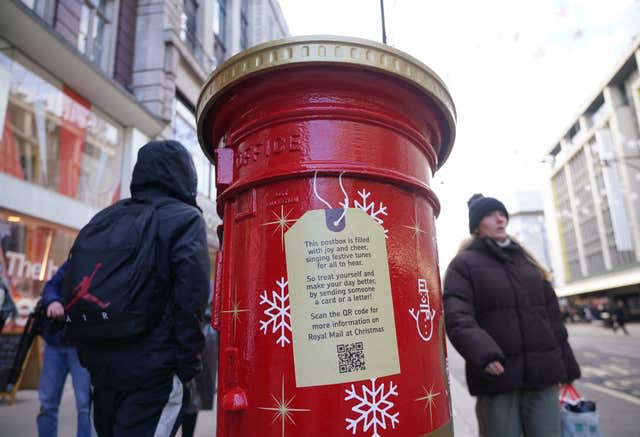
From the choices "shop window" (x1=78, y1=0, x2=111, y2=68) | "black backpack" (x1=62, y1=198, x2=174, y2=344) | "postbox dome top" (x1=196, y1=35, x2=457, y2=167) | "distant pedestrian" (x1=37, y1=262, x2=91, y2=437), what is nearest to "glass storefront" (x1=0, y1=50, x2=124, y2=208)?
"shop window" (x1=78, y1=0, x2=111, y2=68)

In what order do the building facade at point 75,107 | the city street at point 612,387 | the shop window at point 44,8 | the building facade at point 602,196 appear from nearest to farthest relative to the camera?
the city street at point 612,387 < the building facade at point 75,107 < the shop window at point 44,8 < the building facade at point 602,196

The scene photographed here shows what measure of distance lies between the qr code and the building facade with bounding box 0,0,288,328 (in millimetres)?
6534

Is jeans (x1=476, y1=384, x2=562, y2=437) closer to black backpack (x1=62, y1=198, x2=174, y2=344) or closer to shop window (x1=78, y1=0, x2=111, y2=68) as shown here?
black backpack (x1=62, y1=198, x2=174, y2=344)

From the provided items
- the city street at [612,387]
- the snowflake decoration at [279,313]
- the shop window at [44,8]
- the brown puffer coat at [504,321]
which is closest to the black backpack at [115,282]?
the snowflake decoration at [279,313]

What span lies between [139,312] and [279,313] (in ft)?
2.30

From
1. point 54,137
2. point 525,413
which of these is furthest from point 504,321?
point 54,137

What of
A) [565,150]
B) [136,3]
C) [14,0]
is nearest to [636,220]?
[565,150]

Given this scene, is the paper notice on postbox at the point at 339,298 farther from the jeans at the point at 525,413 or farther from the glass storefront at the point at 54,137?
the glass storefront at the point at 54,137

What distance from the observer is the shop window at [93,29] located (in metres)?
7.85

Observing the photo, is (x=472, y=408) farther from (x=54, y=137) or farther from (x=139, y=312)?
(x=54, y=137)

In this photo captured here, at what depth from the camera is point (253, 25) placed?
16.0 m

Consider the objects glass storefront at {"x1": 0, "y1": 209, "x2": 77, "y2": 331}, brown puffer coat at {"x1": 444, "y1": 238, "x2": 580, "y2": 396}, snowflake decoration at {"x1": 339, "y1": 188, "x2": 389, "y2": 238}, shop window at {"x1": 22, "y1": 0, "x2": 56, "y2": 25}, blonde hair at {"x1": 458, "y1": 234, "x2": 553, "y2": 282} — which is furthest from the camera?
shop window at {"x1": 22, "y1": 0, "x2": 56, "y2": 25}

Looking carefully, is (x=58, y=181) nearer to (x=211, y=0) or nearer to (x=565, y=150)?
(x=211, y=0)

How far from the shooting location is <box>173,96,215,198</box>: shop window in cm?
1017
